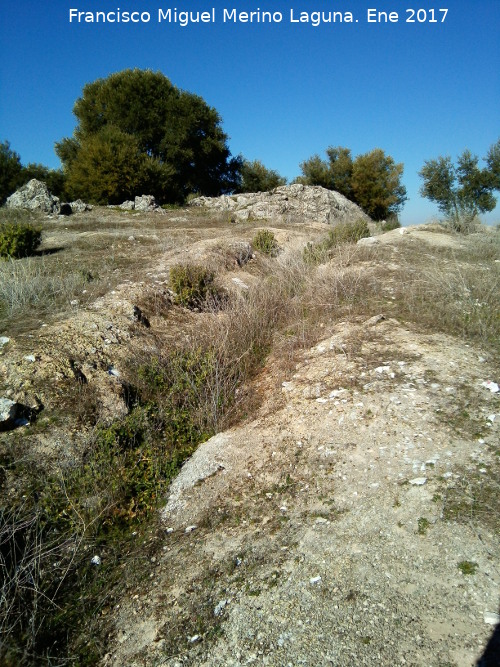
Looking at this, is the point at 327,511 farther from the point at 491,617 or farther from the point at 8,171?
the point at 8,171

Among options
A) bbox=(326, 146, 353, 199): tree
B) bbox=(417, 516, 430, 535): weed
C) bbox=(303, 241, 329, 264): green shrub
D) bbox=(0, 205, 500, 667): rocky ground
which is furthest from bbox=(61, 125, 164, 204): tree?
bbox=(417, 516, 430, 535): weed

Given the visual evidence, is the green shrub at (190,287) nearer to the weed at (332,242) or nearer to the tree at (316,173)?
the weed at (332,242)

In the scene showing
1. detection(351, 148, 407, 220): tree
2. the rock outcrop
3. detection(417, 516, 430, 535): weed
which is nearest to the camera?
detection(417, 516, 430, 535): weed

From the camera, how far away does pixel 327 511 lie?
2.68m

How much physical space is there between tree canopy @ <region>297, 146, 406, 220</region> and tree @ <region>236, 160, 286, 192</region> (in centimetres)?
331

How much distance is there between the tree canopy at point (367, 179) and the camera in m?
22.6

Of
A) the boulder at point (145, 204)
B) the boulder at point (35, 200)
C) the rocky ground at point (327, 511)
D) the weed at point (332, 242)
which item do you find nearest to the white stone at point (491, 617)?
the rocky ground at point (327, 511)

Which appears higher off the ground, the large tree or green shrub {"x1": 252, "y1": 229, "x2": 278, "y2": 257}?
the large tree

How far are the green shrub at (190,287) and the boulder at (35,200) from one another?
33.4ft

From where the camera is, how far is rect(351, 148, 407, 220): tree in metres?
22.6

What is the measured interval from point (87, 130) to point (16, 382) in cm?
2410

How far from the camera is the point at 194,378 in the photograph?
14.1 feet

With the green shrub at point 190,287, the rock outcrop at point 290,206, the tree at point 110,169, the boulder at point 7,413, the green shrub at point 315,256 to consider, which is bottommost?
the boulder at point 7,413

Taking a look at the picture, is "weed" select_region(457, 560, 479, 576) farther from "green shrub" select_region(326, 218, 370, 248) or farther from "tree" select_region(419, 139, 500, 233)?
"tree" select_region(419, 139, 500, 233)
